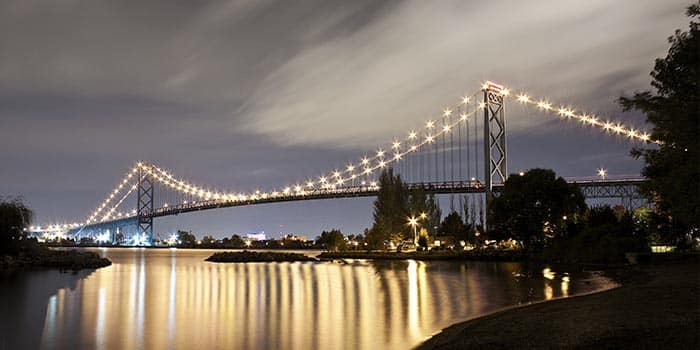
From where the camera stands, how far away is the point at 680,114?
11414mm

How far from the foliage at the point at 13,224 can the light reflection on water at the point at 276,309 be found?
16977 mm

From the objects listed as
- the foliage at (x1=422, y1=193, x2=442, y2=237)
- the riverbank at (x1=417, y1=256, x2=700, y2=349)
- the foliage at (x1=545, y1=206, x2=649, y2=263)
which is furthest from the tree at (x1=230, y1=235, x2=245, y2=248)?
the riverbank at (x1=417, y1=256, x2=700, y2=349)

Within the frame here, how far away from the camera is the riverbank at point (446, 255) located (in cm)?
5319

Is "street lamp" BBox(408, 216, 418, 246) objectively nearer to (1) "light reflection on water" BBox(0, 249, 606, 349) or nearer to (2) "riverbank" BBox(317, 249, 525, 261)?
(2) "riverbank" BBox(317, 249, 525, 261)

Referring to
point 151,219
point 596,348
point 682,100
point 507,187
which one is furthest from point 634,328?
point 151,219

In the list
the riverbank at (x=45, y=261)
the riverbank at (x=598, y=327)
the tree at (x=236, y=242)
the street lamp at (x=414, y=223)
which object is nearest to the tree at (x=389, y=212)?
the street lamp at (x=414, y=223)

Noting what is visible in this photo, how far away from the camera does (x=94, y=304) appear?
71.1 ft

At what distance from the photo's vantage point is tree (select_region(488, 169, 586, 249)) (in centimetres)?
5216

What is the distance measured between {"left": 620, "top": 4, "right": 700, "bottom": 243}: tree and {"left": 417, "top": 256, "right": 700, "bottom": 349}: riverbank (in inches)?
97.5

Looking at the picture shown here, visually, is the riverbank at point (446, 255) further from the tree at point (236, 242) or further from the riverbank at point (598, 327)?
the tree at point (236, 242)

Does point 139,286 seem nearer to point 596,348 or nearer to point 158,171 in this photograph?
point 596,348

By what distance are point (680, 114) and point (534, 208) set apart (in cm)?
4211

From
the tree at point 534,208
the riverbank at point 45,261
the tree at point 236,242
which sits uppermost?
the tree at point 534,208

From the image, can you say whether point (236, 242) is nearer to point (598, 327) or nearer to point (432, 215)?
point (432, 215)
